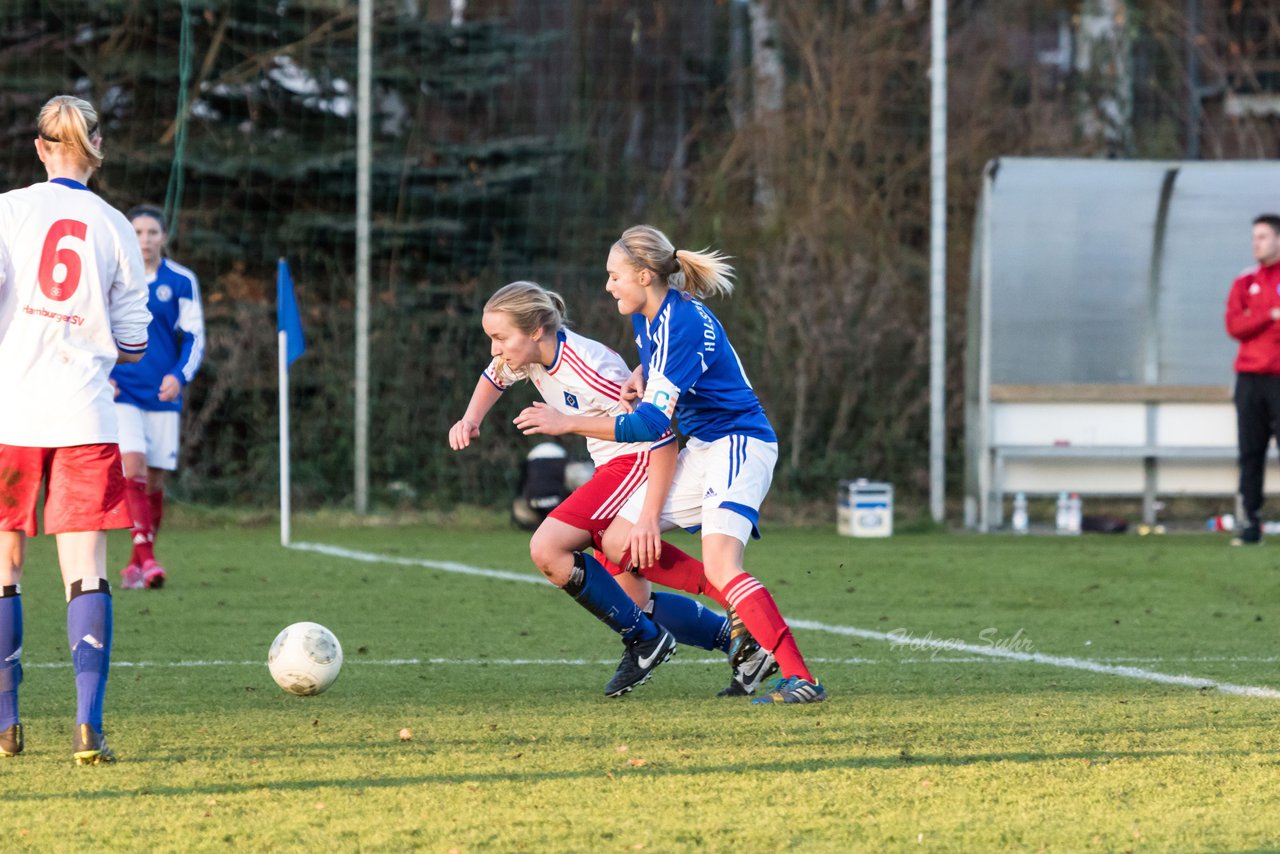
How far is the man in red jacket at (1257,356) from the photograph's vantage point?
1073 cm

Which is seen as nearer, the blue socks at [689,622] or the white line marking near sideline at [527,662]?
the blue socks at [689,622]

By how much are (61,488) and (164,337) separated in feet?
15.3

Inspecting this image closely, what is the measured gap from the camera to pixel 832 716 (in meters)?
4.97

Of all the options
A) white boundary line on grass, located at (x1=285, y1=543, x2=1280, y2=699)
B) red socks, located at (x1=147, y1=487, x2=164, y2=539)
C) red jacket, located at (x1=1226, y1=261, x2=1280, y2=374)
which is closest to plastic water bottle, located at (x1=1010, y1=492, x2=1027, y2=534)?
red jacket, located at (x1=1226, y1=261, x2=1280, y2=374)

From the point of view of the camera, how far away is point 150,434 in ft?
29.4

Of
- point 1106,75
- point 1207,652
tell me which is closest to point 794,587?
point 1207,652

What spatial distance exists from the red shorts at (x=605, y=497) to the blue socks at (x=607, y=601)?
0.38 ft

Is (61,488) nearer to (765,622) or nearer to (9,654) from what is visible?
(9,654)

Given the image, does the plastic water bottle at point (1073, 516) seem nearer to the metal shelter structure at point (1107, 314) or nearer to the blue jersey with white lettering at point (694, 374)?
the metal shelter structure at point (1107, 314)

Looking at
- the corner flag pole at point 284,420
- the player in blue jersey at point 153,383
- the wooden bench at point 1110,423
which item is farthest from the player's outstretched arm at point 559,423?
the wooden bench at point 1110,423

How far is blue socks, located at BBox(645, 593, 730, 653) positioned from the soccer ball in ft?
3.57

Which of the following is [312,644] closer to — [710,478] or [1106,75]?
[710,478]

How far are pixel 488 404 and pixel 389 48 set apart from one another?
10191 millimetres

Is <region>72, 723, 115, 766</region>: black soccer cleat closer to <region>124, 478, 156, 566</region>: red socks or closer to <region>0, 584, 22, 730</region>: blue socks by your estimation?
<region>0, 584, 22, 730</region>: blue socks
